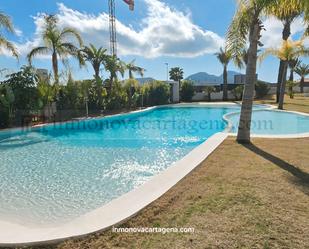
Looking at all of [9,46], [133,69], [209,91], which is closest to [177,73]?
[209,91]

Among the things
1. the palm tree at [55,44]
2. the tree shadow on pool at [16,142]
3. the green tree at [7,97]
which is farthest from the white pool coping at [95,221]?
the palm tree at [55,44]

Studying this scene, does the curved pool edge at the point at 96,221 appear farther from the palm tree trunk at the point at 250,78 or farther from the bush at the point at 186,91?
the bush at the point at 186,91

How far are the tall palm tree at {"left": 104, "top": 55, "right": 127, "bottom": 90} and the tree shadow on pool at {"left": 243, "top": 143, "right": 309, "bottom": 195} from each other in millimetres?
17418

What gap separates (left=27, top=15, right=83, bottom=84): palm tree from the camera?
69.1 ft

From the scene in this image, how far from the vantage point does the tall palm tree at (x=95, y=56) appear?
23409 millimetres

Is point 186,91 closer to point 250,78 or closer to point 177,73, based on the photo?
point 177,73

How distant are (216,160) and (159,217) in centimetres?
374

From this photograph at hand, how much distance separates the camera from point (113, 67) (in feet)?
81.6

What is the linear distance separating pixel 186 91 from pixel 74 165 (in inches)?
1187

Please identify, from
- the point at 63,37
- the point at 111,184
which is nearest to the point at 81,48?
the point at 63,37

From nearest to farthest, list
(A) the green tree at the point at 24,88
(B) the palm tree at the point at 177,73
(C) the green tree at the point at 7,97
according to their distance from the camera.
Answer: (C) the green tree at the point at 7,97
(A) the green tree at the point at 24,88
(B) the palm tree at the point at 177,73

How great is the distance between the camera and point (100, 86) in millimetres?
23250

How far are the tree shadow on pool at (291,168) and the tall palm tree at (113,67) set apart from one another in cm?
1742

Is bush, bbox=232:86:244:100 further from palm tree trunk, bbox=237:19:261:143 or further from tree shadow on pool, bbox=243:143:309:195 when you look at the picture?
tree shadow on pool, bbox=243:143:309:195
